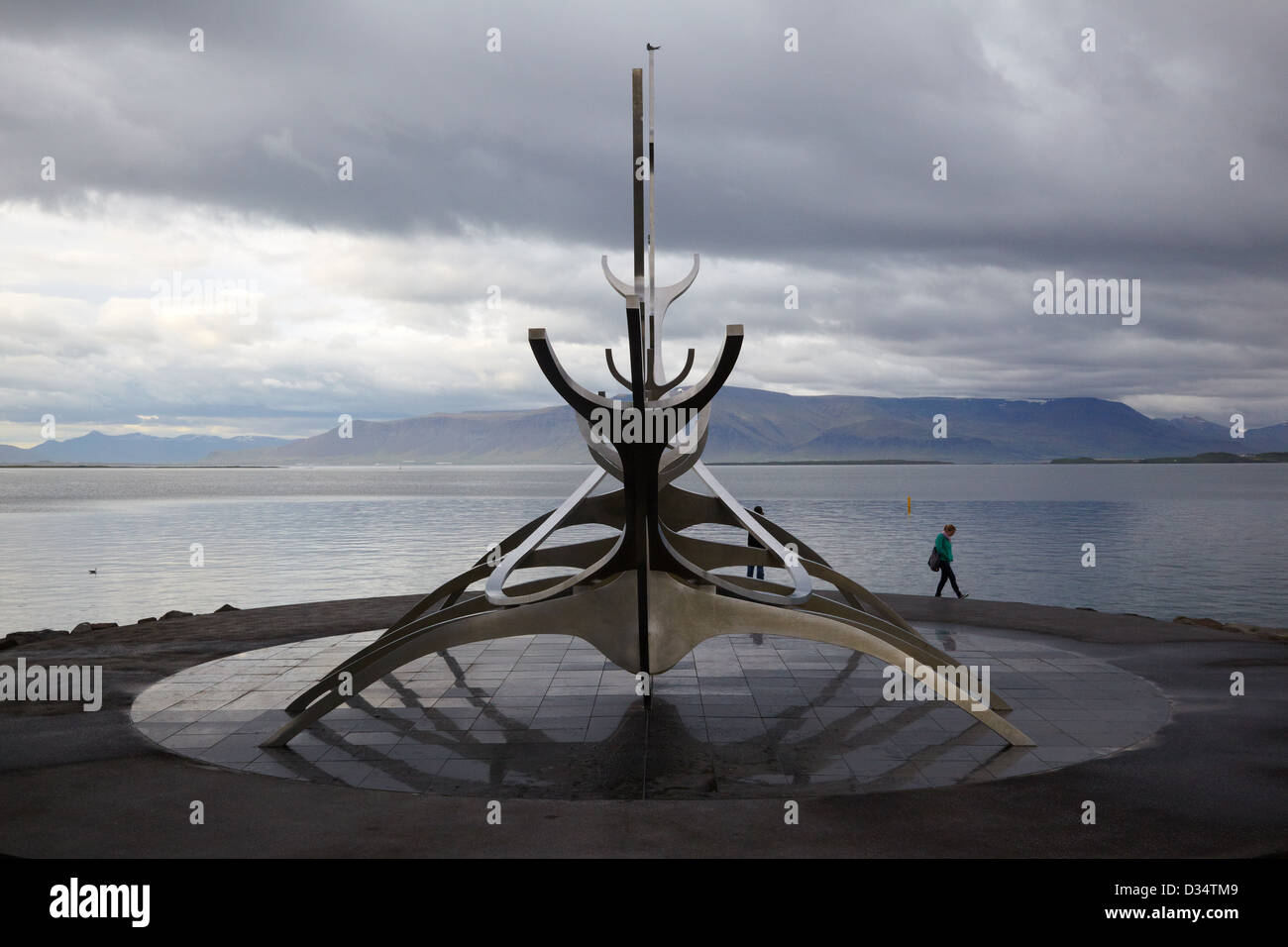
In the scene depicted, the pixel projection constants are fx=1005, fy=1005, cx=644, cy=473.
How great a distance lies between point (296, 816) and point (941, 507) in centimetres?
9099

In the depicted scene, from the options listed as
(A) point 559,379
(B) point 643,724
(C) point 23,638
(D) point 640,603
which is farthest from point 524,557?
(C) point 23,638

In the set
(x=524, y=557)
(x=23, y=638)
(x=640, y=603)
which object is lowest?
(x=23, y=638)

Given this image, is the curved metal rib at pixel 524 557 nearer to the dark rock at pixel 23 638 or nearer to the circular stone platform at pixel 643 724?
the circular stone platform at pixel 643 724

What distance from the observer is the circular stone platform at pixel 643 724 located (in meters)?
10.3

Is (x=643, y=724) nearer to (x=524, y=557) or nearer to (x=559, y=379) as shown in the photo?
(x=524, y=557)

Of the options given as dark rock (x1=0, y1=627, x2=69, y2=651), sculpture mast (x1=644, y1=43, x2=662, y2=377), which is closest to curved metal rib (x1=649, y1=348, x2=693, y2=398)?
sculpture mast (x1=644, y1=43, x2=662, y2=377)

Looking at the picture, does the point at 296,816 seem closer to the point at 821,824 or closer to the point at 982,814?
the point at 821,824

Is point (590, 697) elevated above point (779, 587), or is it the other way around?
point (779, 587)

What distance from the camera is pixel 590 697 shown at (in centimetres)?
1399

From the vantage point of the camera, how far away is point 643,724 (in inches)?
491

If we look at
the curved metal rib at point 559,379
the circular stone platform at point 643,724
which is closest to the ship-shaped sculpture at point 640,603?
the curved metal rib at point 559,379
